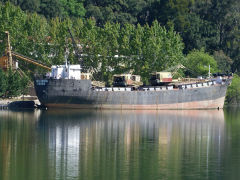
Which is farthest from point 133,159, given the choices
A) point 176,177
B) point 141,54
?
point 141,54

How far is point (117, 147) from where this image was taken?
264ft

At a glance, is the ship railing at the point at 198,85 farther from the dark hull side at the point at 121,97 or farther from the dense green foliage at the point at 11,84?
the dense green foliage at the point at 11,84

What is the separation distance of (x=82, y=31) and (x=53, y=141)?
243 feet

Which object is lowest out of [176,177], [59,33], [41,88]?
[176,177]

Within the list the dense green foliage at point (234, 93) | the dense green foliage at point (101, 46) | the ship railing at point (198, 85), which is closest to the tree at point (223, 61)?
the dense green foliage at point (234, 93)

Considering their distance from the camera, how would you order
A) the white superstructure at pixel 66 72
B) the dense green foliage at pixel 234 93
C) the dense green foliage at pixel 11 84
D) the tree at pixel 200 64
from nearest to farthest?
the white superstructure at pixel 66 72, the dense green foliage at pixel 11 84, the dense green foliage at pixel 234 93, the tree at pixel 200 64

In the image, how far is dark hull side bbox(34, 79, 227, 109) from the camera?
131 meters

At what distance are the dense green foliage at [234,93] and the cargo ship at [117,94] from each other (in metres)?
15.0

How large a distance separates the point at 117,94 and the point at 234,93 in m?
31.1

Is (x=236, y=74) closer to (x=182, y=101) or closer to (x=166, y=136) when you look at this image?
(x=182, y=101)

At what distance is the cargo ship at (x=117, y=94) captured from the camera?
131 metres

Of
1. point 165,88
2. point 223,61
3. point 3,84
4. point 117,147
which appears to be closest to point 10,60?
point 3,84

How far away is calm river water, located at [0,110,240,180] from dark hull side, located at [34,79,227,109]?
38.0 feet

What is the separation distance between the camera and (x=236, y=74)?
170 metres
